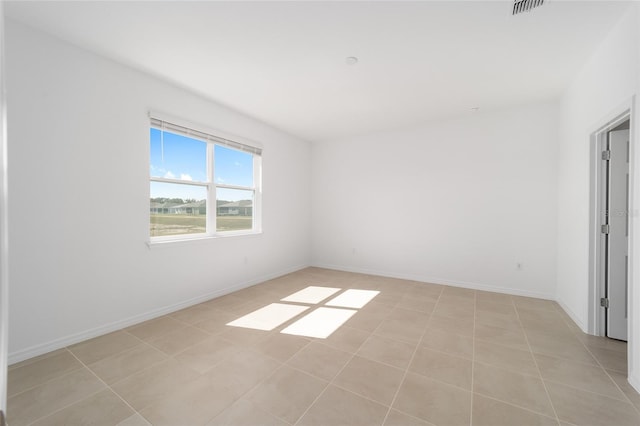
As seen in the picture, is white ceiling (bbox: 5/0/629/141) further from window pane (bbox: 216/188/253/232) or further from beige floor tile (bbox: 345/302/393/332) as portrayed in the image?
beige floor tile (bbox: 345/302/393/332)

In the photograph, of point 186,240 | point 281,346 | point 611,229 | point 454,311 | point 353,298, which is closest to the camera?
point 281,346

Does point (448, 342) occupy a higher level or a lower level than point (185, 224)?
lower

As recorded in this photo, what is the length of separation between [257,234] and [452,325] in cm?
306

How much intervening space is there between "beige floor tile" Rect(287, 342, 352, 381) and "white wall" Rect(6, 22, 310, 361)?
188 cm

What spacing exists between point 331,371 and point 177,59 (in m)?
3.20

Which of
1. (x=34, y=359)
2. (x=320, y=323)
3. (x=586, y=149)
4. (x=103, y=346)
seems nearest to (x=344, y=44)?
(x=586, y=149)

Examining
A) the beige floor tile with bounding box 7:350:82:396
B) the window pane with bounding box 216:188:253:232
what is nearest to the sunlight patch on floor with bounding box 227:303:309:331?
the beige floor tile with bounding box 7:350:82:396

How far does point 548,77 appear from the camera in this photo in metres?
2.97

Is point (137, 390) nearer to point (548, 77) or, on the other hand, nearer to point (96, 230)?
point (96, 230)

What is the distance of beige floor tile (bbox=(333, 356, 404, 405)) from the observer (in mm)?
1807

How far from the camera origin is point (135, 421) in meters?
1.57

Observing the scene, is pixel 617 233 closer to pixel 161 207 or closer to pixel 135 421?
pixel 135 421

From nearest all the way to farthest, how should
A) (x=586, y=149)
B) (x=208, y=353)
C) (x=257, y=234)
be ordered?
1. (x=208, y=353)
2. (x=586, y=149)
3. (x=257, y=234)

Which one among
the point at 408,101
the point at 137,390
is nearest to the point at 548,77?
the point at 408,101
